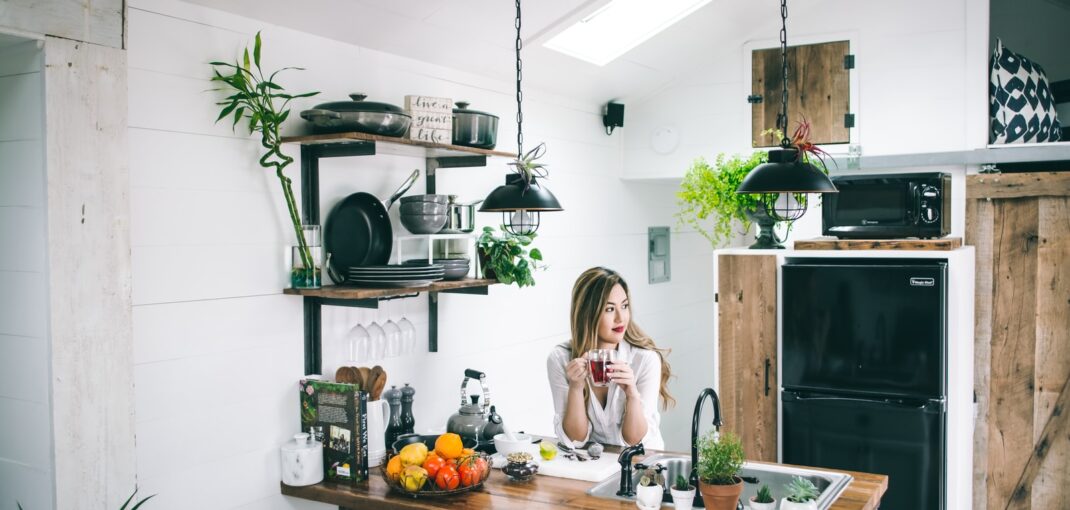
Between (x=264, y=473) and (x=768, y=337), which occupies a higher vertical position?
(x=768, y=337)

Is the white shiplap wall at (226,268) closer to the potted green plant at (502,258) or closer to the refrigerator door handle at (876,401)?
the potted green plant at (502,258)

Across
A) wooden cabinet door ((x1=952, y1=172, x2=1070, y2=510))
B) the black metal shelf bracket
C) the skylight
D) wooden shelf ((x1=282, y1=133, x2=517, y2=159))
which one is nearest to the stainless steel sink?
the black metal shelf bracket

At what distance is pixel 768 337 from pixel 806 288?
12.6 inches

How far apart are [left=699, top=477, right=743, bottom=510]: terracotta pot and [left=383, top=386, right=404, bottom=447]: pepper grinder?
1.33 meters

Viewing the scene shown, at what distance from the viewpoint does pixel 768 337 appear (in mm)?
3980

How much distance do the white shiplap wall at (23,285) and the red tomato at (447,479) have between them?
1.09 metres

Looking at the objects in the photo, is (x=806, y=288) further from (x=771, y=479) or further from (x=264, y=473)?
(x=264, y=473)

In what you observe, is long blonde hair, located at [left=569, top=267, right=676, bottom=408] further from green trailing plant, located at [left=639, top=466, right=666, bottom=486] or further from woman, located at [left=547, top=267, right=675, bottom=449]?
green trailing plant, located at [left=639, top=466, right=666, bottom=486]

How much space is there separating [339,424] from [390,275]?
0.54 m

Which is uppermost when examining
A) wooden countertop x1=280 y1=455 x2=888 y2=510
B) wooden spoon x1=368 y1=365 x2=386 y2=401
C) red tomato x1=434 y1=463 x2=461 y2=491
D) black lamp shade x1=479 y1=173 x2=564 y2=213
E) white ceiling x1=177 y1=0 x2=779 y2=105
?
white ceiling x1=177 y1=0 x2=779 y2=105

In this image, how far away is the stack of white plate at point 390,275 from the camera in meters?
2.96

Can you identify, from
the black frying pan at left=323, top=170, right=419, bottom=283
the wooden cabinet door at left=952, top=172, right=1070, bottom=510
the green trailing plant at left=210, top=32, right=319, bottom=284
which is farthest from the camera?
the wooden cabinet door at left=952, top=172, right=1070, bottom=510

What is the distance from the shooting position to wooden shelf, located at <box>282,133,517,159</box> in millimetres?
2781

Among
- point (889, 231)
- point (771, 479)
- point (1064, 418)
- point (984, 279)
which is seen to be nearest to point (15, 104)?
point (771, 479)
